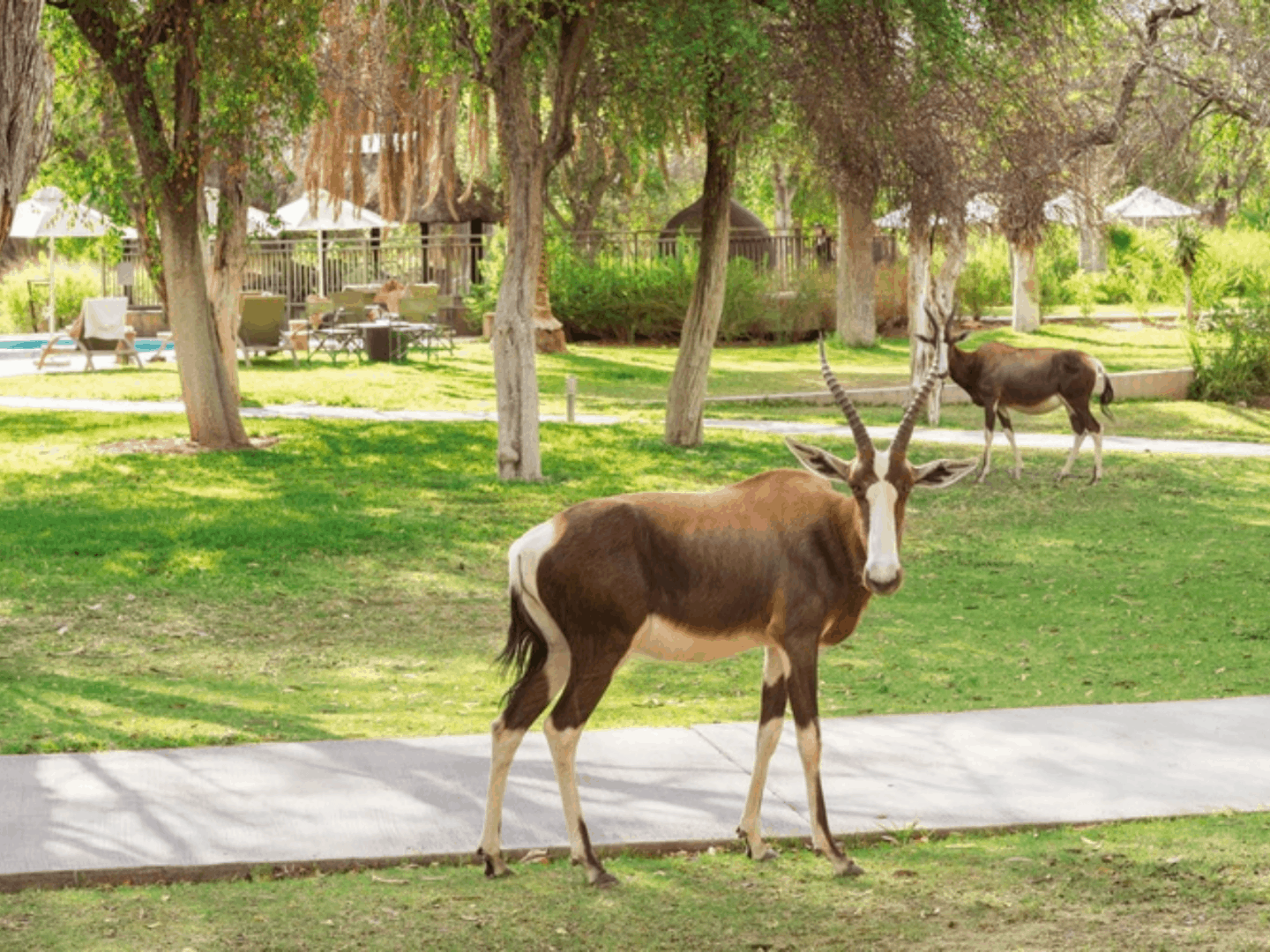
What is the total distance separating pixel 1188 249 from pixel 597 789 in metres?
32.9

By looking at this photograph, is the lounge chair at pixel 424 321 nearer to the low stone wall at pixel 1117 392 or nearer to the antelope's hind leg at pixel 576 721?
the low stone wall at pixel 1117 392

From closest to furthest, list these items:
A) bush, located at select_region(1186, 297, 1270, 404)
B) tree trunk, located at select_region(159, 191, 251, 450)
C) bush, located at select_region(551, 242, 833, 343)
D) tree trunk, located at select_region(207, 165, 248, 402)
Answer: tree trunk, located at select_region(159, 191, 251, 450), tree trunk, located at select_region(207, 165, 248, 402), bush, located at select_region(1186, 297, 1270, 404), bush, located at select_region(551, 242, 833, 343)

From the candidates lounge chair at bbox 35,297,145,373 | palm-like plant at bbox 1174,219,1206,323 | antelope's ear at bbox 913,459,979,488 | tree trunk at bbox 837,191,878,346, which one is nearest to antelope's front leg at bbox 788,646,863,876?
antelope's ear at bbox 913,459,979,488

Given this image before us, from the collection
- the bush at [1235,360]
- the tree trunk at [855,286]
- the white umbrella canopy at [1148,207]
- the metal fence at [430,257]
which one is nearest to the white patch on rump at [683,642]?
the bush at [1235,360]

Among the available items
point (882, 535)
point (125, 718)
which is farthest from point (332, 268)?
point (882, 535)

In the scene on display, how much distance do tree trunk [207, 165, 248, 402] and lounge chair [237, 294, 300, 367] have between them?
868 cm

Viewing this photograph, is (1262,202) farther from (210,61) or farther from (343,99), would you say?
(210,61)

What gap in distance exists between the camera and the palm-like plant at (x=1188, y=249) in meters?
37.8

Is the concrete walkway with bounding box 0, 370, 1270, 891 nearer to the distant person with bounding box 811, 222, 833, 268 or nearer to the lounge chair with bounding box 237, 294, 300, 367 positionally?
the lounge chair with bounding box 237, 294, 300, 367

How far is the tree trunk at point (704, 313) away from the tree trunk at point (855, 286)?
16240 mm

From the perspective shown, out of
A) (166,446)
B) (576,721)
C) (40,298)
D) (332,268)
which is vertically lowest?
(166,446)

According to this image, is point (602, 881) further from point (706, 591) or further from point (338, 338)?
point (338, 338)

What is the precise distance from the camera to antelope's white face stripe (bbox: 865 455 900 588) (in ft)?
20.8

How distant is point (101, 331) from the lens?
3089cm
